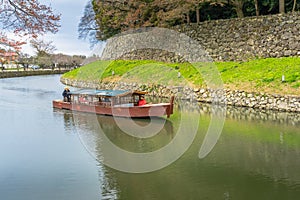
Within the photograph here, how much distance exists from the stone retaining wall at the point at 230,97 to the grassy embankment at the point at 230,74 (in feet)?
0.96

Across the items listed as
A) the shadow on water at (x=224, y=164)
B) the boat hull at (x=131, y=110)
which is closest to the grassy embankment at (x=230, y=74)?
the shadow on water at (x=224, y=164)

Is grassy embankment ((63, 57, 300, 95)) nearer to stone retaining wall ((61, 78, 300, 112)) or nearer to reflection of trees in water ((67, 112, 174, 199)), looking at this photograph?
stone retaining wall ((61, 78, 300, 112))

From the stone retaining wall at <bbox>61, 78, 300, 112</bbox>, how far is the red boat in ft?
14.6

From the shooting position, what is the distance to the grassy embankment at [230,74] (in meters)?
15.8

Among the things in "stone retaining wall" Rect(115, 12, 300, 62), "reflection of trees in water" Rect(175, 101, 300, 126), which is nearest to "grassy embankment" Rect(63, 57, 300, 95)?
"stone retaining wall" Rect(115, 12, 300, 62)

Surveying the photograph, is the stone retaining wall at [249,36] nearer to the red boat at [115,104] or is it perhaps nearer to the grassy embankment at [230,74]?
the grassy embankment at [230,74]

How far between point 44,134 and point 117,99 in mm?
4309

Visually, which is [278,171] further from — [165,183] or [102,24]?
[102,24]

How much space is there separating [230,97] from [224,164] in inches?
370

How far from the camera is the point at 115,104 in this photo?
1551 cm

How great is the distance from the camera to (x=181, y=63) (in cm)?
2430

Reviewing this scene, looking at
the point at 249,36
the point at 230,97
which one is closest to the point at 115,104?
the point at 230,97

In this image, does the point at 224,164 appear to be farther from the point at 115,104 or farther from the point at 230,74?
the point at 230,74

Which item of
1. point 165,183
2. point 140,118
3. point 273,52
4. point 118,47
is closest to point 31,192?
point 165,183
